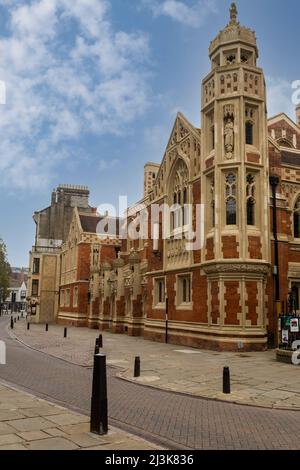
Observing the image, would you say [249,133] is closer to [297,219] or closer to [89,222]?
[297,219]

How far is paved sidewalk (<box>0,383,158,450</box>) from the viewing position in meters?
6.41

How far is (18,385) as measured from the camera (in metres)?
12.0

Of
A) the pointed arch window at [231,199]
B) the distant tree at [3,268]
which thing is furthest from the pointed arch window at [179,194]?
the distant tree at [3,268]

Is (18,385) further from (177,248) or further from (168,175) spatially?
(168,175)

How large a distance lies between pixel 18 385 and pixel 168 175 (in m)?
19.3

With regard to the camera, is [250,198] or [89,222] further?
[89,222]

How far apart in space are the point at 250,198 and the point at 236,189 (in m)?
0.90

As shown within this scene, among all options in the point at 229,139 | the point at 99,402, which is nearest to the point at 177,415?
the point at 99,402

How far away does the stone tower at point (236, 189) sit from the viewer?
68.2ft

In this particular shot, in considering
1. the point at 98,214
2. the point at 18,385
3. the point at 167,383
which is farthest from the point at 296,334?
the point at 98,214

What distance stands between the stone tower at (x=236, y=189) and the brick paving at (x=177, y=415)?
8.84m

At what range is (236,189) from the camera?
22.0 m

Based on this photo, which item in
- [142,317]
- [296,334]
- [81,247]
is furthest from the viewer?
[81,247]

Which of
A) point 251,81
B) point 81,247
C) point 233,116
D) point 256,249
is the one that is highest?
point 251,81
